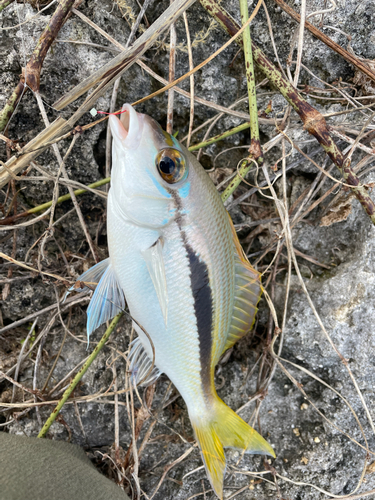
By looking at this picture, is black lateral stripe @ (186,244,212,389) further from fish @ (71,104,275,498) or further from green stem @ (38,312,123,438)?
green stem @ (38,312,123,438)

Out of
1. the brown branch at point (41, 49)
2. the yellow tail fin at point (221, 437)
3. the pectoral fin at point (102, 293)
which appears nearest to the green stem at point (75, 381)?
the pectoral fin at point (102, 293)

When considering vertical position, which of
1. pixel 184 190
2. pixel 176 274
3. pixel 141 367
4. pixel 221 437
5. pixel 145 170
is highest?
pixel 145 170

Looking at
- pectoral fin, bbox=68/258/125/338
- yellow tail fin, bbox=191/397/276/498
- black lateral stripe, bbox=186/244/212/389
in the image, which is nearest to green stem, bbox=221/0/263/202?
black lateral stripe, bbox=186/244/212/389

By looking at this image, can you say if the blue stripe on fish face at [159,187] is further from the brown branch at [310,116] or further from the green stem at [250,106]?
the brown branch at [310,116]

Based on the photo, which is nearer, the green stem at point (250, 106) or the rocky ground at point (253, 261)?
the green stem at point (250, 106)

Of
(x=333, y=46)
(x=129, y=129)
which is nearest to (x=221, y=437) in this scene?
(x=129, y=129)

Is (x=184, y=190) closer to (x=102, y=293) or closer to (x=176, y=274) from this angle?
(x=176, y=274)
